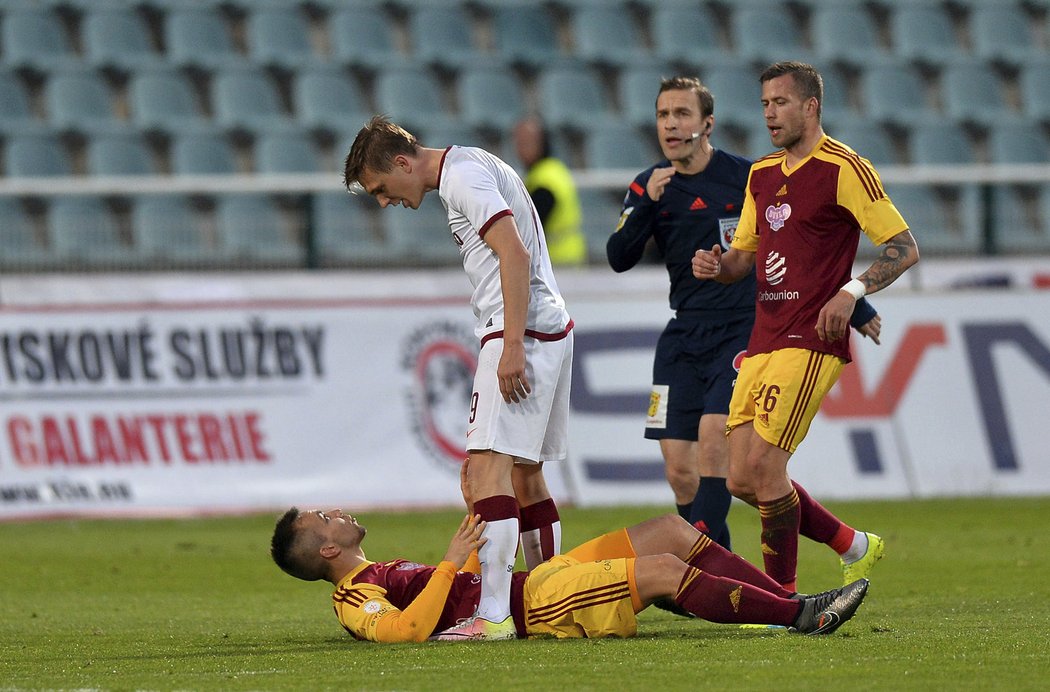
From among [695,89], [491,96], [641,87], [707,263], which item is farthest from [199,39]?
[707,263]

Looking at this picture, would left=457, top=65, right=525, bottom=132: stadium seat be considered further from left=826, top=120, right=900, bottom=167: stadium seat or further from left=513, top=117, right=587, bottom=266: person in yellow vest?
left=513, top=117, right=587, bottom=266: person in yellow vest

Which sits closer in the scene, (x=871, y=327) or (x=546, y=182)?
(x=871, y=327)

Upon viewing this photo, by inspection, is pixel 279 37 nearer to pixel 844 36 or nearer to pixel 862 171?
pixel 844 36

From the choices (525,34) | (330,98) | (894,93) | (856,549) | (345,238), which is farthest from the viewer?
(894,93)

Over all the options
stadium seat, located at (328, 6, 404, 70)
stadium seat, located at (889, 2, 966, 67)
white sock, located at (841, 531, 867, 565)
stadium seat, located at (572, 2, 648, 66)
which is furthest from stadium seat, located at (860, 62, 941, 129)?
white sock, located at (841, 531, 867, 565)

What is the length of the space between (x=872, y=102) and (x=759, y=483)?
39.4 ft

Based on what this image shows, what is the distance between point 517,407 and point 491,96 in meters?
10.4

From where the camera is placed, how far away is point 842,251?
606 cm

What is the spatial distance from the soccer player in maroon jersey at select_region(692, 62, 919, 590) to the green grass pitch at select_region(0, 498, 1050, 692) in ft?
1.87

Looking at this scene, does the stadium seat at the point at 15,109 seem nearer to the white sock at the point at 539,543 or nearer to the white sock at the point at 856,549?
the white sock at the point at 539,543

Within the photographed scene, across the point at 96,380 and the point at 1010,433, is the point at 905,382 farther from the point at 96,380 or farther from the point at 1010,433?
the point at 96,380

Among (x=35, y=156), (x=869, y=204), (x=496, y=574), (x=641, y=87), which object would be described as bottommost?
(x=496, y=574)

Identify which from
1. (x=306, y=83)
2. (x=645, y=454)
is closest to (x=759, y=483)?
(x=645, y=454)

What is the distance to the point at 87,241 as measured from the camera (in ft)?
40.5
